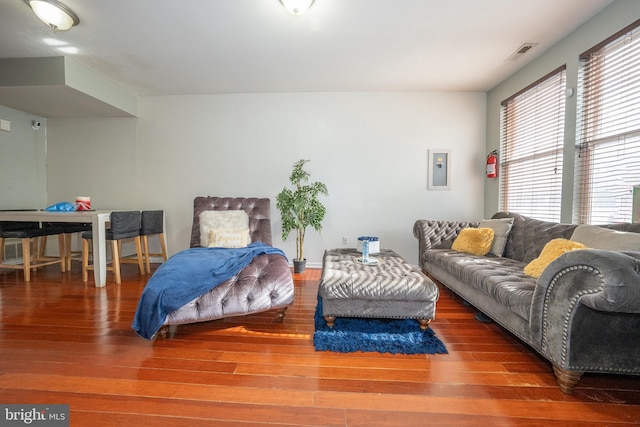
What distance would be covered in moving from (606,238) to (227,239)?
120 inches

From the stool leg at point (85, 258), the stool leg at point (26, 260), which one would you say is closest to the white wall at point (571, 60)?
the stool leg at point (85, 258)

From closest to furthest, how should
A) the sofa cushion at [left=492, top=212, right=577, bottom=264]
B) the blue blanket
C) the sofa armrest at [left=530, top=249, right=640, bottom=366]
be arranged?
the sofa armrest at [left=530, top=249, right=640, bottom=366], the blue blanket, the sofa cushion at [left=492, top=212, right=577, bottom=264]

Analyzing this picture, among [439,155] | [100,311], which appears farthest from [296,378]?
Answer: [439,155]

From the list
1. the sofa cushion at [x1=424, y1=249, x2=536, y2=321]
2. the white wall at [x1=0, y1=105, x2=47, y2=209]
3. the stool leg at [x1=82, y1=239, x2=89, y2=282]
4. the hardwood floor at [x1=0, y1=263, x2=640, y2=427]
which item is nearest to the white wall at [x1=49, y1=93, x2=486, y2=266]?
the white wall at [x1=0, y1=105, x2=47, y2=209]

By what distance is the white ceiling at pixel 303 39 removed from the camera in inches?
87.2

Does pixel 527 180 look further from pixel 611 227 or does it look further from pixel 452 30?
pixel 452 30

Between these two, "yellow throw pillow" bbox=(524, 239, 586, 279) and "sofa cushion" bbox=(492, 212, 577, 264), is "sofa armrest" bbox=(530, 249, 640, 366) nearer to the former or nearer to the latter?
"yellow throw pillow" bbox=(524, 239, 586, 279)

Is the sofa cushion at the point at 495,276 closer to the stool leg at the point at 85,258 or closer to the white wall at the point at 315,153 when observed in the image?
the white wall at the point at 315,153

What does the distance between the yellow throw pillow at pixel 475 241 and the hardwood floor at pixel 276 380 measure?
94cm

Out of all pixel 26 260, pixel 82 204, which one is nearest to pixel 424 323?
pixel 82 204

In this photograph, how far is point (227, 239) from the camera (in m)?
2.95

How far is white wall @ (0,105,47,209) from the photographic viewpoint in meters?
3.81

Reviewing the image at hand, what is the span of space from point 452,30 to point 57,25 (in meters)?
3.37

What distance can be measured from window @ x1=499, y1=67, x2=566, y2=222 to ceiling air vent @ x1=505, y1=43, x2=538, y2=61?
0.34m
